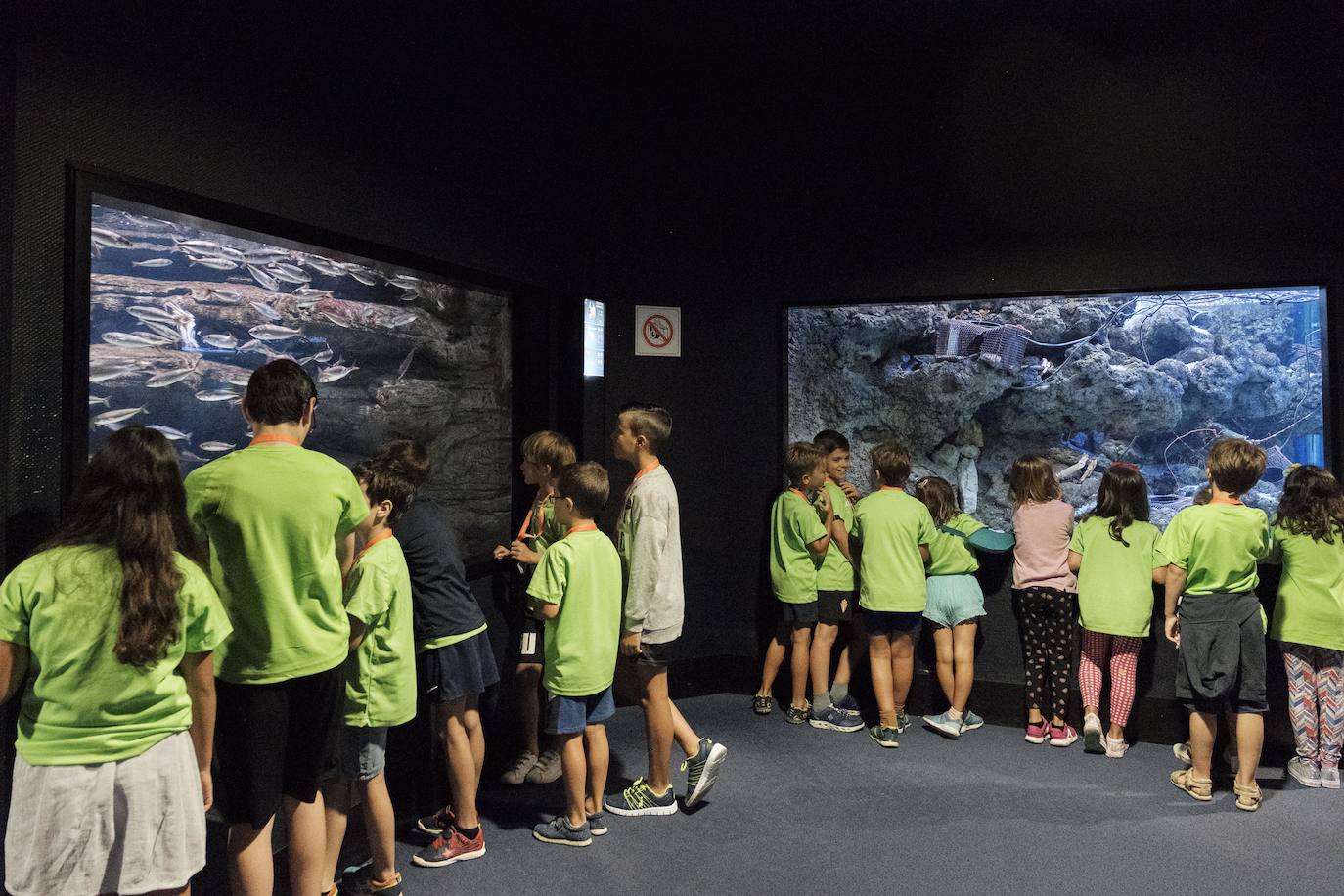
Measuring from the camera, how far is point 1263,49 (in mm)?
4770

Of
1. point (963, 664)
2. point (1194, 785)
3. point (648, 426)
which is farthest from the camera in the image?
point (963, 664)

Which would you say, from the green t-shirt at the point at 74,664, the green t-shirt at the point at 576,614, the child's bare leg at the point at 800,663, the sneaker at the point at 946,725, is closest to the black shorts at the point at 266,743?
the green t-shirt at the point at 74,664

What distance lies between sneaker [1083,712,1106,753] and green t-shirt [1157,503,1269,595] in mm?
950

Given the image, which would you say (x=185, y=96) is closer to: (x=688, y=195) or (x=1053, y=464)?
(x=688, y=195)

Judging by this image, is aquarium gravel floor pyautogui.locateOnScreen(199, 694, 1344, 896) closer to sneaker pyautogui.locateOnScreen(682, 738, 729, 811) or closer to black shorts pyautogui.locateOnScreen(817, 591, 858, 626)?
sneaker pyautogui.locateOnScreen(682, 738, 729, 811)

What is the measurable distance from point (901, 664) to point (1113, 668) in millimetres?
1006

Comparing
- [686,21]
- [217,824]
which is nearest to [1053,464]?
[686,21]

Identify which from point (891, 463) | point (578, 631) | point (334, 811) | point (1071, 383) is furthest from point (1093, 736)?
point (334, 811)

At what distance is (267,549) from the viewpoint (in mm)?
2393

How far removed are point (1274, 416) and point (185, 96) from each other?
5.08 meters

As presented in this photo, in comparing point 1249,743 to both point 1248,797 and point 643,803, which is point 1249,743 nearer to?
point 1248,797

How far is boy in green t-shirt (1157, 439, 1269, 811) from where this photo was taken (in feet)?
12.5

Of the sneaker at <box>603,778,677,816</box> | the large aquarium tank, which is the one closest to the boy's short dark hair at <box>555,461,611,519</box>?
the sneaker at <box>603,778,677,816</box>

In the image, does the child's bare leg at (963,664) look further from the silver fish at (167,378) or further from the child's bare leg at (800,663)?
the silver fish at (167,378)
